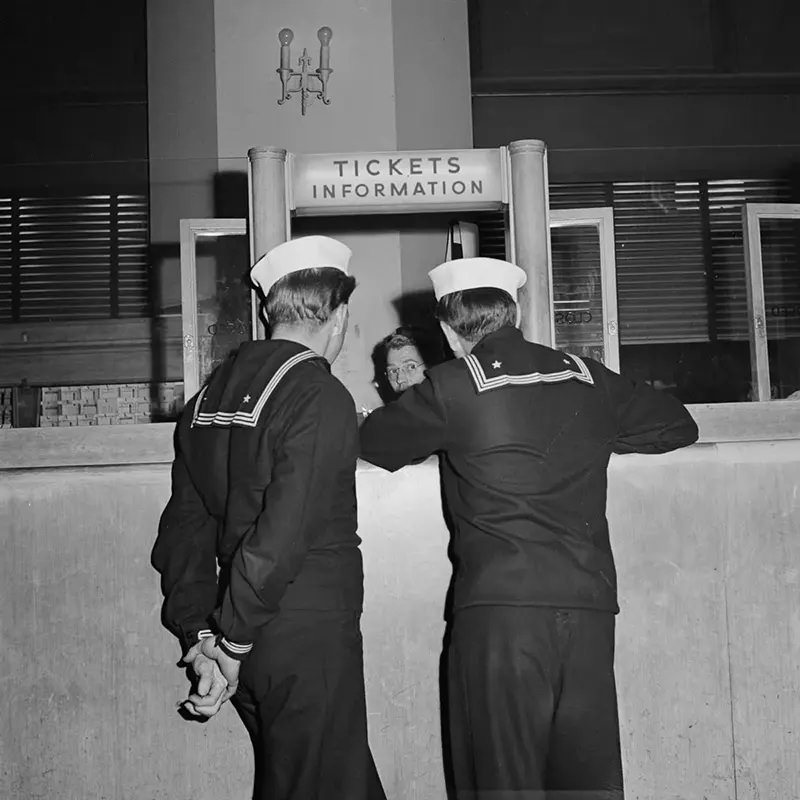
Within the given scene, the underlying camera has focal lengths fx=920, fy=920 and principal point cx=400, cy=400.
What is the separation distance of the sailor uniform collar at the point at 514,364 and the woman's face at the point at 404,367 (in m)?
1.74

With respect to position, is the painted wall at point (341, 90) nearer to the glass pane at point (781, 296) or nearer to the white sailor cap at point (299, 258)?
the glass pane at point (781, 296)

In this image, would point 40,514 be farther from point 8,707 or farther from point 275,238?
point 275,238

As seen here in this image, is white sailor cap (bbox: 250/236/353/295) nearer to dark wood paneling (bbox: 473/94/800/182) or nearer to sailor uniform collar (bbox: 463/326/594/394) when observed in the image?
sailor uniform collar (bbox: 463/326/594/394)

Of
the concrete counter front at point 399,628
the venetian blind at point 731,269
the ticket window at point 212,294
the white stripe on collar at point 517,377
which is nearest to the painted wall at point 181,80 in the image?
the ticket window at point 212,294

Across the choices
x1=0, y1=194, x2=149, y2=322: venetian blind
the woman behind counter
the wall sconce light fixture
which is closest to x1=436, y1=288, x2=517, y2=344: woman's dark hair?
the woman behind counter

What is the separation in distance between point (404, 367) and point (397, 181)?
86 cm

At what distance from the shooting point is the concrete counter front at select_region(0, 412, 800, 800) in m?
2.11

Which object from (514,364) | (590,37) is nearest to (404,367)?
(514,364)

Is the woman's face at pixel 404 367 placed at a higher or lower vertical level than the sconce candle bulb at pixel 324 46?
lower

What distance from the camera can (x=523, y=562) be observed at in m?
1.73

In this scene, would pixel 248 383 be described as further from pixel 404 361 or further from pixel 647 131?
pixel 647 131

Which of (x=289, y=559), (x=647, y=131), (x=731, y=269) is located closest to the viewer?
(x=289, y=559)

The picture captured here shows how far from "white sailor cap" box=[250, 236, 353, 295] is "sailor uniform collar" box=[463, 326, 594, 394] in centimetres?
32

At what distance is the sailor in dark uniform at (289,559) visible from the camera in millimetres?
1524
